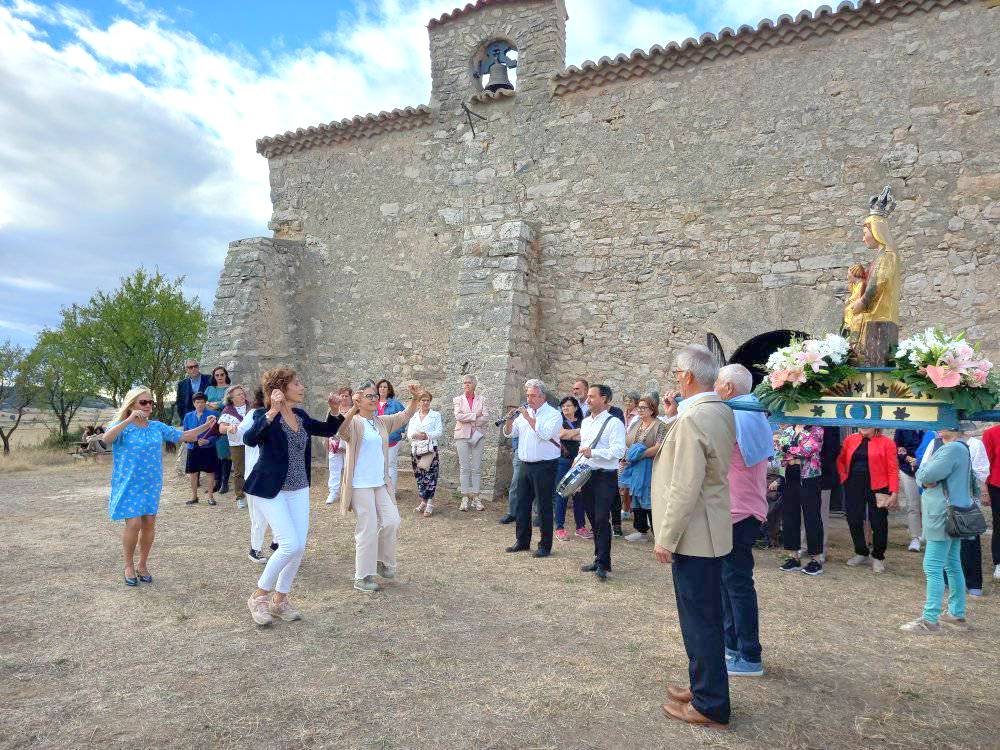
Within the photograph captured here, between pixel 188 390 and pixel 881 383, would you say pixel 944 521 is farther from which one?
pixel 188 390

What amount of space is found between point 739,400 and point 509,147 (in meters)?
7.70

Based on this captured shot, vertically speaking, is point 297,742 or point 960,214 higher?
point 960,214

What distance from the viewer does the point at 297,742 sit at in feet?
9.66

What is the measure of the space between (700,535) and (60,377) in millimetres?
22758

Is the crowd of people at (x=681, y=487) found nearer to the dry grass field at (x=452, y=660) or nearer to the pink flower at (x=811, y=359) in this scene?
the dry grass field at (x=452, y=660)

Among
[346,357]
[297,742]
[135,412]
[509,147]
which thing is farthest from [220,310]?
[297,742]

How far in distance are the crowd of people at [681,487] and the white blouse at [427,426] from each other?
103 mm

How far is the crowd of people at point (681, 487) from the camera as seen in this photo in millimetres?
3145

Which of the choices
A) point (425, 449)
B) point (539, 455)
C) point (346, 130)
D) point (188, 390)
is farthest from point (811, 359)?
point (346, 130)

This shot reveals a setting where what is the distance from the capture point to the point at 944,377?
2.94 meters

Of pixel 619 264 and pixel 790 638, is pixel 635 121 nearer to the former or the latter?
pixel 619 264

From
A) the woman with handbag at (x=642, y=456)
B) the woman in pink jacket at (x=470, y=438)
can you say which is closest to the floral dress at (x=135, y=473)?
the woman in pink jacket at (x=470, y=438)

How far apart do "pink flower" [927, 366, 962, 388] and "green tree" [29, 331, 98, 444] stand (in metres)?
22.1

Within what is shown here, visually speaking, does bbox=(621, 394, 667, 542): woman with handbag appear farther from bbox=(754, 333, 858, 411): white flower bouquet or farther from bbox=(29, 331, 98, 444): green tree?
bbox=(29, 331, 98, 444): green tree
